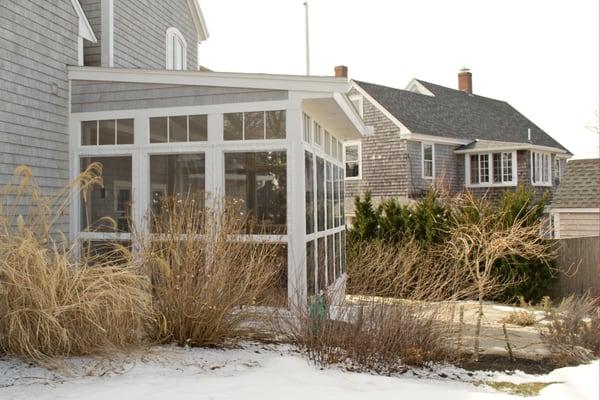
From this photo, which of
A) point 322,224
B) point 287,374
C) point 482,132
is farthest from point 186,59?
point 482,132

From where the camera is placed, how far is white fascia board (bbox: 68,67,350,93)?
7270 millimetres

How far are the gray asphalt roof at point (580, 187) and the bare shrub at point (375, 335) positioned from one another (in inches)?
454

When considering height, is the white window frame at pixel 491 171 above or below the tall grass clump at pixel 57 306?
above

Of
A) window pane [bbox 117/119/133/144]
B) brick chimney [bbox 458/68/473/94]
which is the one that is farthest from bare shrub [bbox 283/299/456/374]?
brick chimney [bbox 458/68/473/94]

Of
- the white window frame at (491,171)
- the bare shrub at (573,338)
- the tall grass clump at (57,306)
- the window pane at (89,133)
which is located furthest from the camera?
the white window frame at (491,171)

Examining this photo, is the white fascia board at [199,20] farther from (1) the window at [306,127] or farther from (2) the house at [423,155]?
(2) the house at [423,155]

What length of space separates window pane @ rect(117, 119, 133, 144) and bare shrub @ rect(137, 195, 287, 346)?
7.25ft

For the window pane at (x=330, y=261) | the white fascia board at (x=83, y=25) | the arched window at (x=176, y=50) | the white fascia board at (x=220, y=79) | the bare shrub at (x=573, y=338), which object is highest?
the arched window at (x=176, y=50)

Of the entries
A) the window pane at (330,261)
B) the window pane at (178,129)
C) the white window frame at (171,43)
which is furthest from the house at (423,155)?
the window pane at (178,129)

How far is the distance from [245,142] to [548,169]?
19660 millimetres

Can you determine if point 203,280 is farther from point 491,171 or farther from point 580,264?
point 491,171

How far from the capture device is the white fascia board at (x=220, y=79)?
727cm

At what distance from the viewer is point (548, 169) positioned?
23922 mm

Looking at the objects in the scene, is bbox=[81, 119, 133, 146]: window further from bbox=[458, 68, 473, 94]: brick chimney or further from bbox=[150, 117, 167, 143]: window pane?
bbox=[458, 68, 473, 94]: brick chimney
